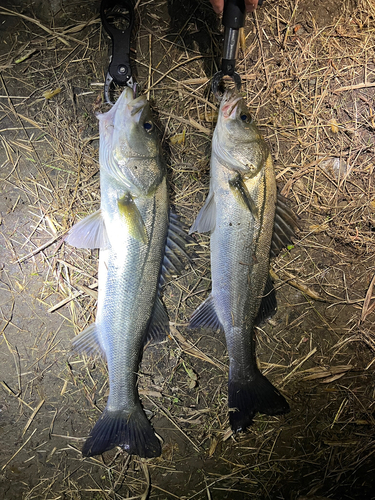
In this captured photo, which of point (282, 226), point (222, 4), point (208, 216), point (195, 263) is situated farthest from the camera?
point (195, 263)

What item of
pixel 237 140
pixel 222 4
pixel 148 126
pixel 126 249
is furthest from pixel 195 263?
pixel 222 4

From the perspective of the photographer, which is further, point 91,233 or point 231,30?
point 91,233

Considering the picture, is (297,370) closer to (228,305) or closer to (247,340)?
(247,340)

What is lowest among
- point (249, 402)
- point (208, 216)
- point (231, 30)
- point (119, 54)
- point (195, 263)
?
point (249, 402)

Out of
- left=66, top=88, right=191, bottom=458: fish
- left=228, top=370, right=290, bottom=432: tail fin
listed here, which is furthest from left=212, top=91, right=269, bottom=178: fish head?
left=228, top=370, right=290, bottom=432: tail fin

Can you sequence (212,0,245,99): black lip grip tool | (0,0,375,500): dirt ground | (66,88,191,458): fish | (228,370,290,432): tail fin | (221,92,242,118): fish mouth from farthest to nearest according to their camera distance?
(0,0,375,500): dirt ground
(228,370,290,432): tail fin
(221,92,242,118): fish mouth
(66,88,191,458): fish
(212,0,245,99): black lip grip tool

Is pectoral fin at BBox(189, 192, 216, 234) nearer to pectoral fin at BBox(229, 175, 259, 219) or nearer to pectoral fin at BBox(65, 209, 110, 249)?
pectoral fin at BBox(229, 175, 259, 219)

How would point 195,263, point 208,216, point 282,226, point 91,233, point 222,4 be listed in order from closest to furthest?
point 222,4 < point 91,233 < point 208,216 < point 282,226 < point 195,263

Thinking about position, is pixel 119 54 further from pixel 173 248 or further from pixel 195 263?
pixel 195 263
